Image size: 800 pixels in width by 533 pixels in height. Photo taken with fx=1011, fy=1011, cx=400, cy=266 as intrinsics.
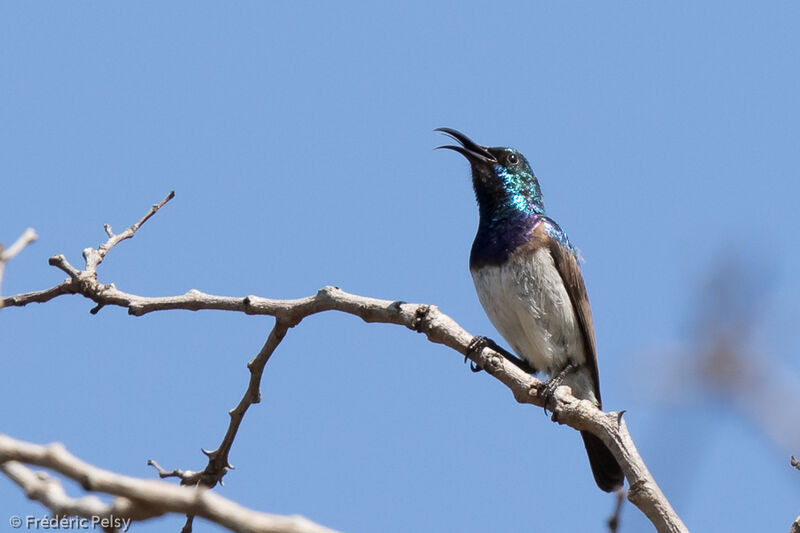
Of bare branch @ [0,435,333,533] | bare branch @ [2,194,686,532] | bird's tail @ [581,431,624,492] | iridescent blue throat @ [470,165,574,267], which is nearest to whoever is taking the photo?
bare branch @ [0,435,333,533]

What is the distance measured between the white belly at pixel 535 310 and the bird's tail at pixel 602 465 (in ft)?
1.96

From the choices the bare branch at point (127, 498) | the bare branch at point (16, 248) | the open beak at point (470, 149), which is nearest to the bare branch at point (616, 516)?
the bare branch at point (127, 498)

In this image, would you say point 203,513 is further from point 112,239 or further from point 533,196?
point 533,196

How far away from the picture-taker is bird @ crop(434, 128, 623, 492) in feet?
23.0

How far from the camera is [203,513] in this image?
6.80ft

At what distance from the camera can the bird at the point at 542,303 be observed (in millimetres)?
7004

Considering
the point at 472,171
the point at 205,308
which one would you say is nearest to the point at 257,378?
the point at 205,308

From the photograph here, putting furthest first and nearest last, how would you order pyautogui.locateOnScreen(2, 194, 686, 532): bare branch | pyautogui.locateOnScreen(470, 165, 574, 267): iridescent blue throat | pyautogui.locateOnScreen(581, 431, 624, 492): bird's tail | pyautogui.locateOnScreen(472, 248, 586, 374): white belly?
1. pyautogui.locateOnScreen(470, 165, 574, 267): iridescent blue throat
2. pyautogui.locateOnScreen(581, 431, 624, 492): bird's tail
3. pyautogui.locateOnScreen(472, 248, 586, 374): white belly
4. pyautogui.locateOnScreen(2, 194, 686, 532): bare branch

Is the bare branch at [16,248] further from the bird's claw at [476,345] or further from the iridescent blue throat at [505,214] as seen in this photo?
the iridescent blue throat at [505,214]

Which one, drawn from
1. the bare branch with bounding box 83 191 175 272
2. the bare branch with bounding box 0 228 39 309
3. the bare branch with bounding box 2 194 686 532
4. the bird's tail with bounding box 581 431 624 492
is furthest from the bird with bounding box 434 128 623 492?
the bare branch with bounding box 0 228 39 309

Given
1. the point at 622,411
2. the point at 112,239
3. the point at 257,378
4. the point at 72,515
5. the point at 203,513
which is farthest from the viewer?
the point at 112,239

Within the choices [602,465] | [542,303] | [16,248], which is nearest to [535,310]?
[542,303]

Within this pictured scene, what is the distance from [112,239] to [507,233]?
116 inches

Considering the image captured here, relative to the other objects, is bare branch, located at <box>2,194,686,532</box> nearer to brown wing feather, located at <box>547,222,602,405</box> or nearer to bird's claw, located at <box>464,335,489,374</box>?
bird's claw, located at <box>464,335,489,374</box>
